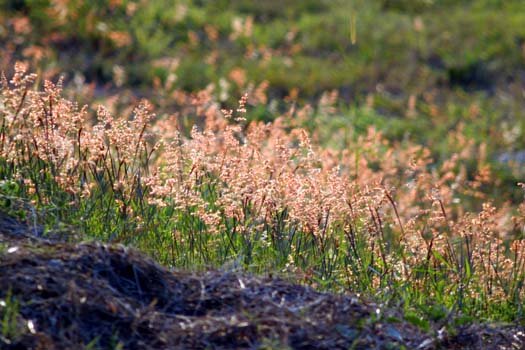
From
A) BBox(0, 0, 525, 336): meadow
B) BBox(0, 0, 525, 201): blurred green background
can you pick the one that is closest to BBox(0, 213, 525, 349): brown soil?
BBox(0, 0, 525, 336): meadow

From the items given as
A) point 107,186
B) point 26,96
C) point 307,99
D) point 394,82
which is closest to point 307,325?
point 107,186

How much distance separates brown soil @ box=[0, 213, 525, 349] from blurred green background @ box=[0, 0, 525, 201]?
647 centimetres

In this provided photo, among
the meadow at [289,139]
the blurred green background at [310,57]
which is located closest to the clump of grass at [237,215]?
the meadow at [289,139]

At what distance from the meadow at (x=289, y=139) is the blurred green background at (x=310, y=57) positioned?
31 mm

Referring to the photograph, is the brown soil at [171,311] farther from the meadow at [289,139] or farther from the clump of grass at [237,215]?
the clump of grass at [237,215]

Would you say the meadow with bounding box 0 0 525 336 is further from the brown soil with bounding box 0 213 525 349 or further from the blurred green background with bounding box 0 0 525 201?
the brown soil with bounding box 0 213 525 349

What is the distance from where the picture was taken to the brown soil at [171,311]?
3105 mm

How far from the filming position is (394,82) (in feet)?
39.2

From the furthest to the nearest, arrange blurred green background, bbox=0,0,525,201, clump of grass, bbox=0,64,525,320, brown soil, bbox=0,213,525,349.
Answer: blurred green background, bbox=0,0,525,201, clump of grass, bbox=0,64,525,320, brown soil, bbox=0,213,525,349

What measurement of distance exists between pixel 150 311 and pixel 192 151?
132 centimetres

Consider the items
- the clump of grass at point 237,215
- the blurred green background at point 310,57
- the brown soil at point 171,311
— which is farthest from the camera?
the blurred green background at point 310,57

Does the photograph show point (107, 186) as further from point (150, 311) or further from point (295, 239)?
point (150, 311)

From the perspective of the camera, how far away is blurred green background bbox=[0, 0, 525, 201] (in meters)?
10.8

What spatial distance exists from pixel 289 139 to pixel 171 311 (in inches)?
102
